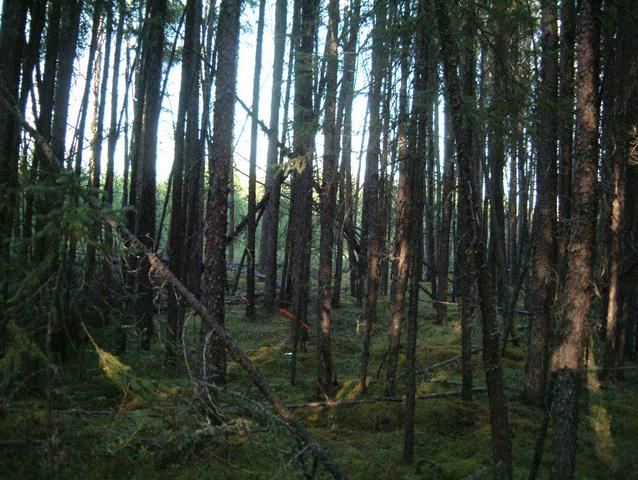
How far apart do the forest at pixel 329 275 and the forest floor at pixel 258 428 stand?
0.15 ft

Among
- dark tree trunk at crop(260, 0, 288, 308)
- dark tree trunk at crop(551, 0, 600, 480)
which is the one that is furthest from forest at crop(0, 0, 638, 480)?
dark tree trunk at crop(260, 0, 288, 308)

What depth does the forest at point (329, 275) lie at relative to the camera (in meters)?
4.63

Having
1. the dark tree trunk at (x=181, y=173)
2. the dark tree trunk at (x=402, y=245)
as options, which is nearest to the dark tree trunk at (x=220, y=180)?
the dark tree trunk at (x=402, y=245)

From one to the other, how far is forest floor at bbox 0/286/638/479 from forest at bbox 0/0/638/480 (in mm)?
44

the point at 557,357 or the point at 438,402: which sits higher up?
the point at 557,357

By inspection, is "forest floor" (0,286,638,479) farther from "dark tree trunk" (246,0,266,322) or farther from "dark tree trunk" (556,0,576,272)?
"dark tree trunk" (246,0,266,322)

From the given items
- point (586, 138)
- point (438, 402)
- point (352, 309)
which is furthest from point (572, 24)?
point (352, 309)

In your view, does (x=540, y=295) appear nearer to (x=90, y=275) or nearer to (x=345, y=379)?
(x=345, y=379)

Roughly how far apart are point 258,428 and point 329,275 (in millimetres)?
4523

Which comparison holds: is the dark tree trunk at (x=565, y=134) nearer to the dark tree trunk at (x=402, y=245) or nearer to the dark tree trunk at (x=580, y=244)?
the dark tree trunk at (x=580, y=244)

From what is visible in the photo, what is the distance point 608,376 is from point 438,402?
4096mm

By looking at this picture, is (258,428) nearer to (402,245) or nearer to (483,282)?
(483,282)

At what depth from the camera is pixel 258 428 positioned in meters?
4.89

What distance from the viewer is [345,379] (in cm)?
1024
